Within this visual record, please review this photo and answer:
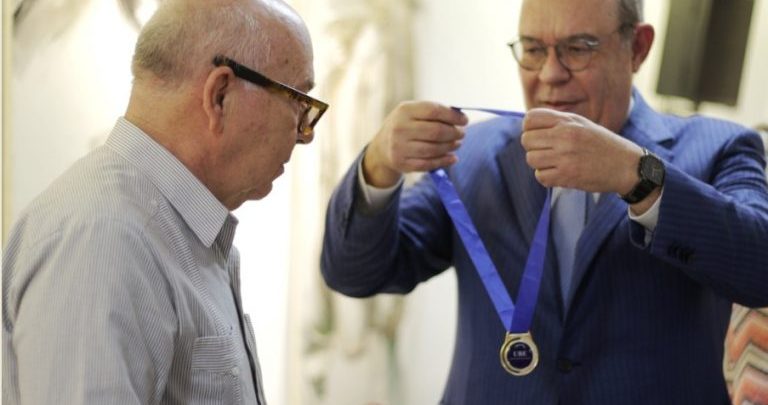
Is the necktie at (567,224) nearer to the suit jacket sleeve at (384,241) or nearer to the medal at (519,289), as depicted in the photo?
the medal at (519,289)

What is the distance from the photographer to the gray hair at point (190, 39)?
1.29 meters

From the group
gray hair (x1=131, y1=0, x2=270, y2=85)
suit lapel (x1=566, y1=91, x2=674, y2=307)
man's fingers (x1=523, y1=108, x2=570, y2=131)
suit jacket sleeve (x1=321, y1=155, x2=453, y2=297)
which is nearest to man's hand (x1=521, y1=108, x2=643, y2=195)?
man's fingers (x1=523, y1=108, x2=570, y2=131)

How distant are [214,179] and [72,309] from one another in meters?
0.34

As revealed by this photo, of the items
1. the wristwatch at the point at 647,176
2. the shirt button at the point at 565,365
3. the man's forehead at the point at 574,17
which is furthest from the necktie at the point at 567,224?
the man's forehead at the point at 574,17

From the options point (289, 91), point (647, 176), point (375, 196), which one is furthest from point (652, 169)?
point (289, 91)

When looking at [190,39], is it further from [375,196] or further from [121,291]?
[375,196]

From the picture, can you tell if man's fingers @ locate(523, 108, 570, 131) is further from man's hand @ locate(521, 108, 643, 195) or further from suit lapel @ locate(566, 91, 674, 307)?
suit lapel @ locate(566, 91, 674, 307)

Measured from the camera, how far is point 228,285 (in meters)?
1.46

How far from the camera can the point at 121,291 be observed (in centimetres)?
114

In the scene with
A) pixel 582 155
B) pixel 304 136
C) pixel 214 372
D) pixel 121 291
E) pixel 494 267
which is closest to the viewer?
pixel 121 291

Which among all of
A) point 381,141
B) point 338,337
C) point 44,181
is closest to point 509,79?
point 338,337

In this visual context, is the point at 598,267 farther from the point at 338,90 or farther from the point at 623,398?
the point at 338,90

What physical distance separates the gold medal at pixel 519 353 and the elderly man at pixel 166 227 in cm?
54

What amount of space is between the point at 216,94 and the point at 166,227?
20 cm
